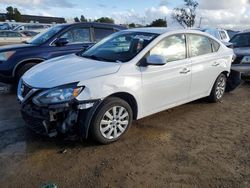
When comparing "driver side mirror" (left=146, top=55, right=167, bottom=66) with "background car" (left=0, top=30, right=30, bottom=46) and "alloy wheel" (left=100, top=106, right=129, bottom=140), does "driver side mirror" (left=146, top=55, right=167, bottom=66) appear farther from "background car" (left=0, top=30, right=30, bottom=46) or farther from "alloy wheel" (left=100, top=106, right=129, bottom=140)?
"background car" (left=0, top=30, right=30, bottom=46)

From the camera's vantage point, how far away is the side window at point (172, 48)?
5066mm

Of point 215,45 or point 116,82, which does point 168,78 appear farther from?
point 215,45

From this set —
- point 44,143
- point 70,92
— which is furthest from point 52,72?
point 44,143

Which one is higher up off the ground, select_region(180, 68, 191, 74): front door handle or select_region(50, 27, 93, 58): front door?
select_region(50, 27, 93, 58): front door

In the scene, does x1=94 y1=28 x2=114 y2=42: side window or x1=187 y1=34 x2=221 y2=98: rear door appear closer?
x1=187 y1=34 x2=221 y2=98: rear door

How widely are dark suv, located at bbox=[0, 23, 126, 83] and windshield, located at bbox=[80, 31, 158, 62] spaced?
1286 millimetres

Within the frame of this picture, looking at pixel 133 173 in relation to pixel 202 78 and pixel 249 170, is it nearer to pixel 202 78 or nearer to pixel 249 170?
pixel 249 170

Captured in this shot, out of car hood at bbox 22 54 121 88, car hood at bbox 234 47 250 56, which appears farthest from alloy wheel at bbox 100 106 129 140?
car hood at bbox 234 47 250 56

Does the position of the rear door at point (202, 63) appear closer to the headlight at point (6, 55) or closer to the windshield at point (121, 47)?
the windshield at point (121, 47)

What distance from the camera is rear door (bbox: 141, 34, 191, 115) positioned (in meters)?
4.83

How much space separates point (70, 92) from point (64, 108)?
0.74 ft

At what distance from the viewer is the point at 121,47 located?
206 inches

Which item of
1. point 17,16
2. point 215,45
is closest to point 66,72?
point 215,45

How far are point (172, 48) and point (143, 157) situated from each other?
2.12 m
